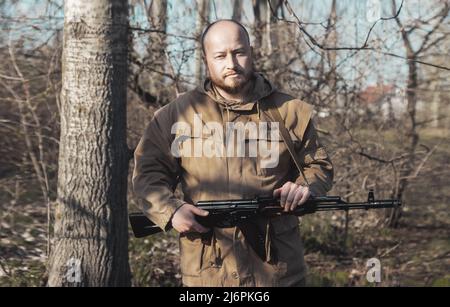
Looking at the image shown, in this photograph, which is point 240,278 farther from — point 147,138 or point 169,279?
point 169,279

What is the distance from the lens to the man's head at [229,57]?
113 inches

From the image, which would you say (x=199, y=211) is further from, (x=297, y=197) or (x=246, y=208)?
(x=297, y=197)

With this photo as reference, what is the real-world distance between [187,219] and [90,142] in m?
2.08

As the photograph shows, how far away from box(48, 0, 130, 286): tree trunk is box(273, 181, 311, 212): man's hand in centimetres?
224

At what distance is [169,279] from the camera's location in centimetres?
603

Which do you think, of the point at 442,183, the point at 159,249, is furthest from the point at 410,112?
the point at 159,249

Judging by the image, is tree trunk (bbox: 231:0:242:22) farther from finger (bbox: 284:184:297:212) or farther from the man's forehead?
finger (bbox: 284:184:297:212)

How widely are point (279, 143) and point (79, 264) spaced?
7.68 ft

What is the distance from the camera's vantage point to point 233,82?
2.87 m

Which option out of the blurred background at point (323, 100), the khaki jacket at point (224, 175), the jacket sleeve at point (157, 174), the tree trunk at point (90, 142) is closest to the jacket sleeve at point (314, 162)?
the khaki jacket at point (224, 175)

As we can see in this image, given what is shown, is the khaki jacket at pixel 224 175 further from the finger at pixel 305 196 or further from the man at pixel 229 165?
the finger at pixel 305 196

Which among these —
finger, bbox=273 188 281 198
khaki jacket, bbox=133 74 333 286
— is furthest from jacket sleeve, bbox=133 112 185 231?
finger, bbox=273 188 281 198

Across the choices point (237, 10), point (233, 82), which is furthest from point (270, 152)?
point (237, 10)

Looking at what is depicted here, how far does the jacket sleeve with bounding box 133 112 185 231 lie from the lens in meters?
2.84
